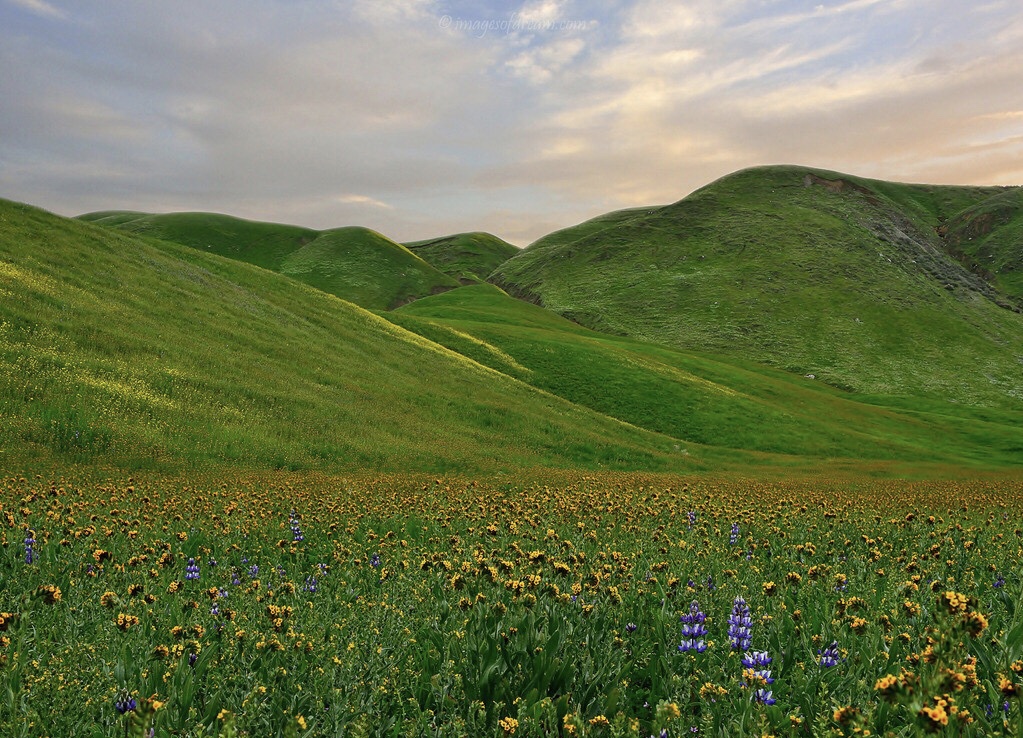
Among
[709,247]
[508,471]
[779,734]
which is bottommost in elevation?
[508,471]

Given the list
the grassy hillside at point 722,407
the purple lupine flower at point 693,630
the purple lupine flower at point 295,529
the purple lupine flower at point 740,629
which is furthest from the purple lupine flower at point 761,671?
the grassy hillside at point 722,407

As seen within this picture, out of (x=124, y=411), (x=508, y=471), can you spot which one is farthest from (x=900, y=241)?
(x=124, y=411)

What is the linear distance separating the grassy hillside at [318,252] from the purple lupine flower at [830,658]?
13463 centimetres

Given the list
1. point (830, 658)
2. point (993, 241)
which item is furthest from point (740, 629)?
point (993, 241)

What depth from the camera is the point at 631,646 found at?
5410 millimetres

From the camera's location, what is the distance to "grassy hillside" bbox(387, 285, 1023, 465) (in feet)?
167

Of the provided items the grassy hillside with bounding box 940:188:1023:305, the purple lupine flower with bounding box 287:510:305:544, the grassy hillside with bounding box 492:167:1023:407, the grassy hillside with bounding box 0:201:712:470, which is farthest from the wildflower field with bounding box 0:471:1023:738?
the grassy hillside with bounding box 940:188:1023:305

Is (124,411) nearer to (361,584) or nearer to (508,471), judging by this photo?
(508,471)

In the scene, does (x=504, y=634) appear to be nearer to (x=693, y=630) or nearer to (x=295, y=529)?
(x=693, y=630)

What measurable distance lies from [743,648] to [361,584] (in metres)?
4.35

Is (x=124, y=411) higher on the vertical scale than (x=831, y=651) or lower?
lower

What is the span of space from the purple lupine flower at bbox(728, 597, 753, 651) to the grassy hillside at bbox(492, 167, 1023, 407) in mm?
98943

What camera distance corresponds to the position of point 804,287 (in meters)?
126

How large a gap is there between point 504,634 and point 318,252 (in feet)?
552
